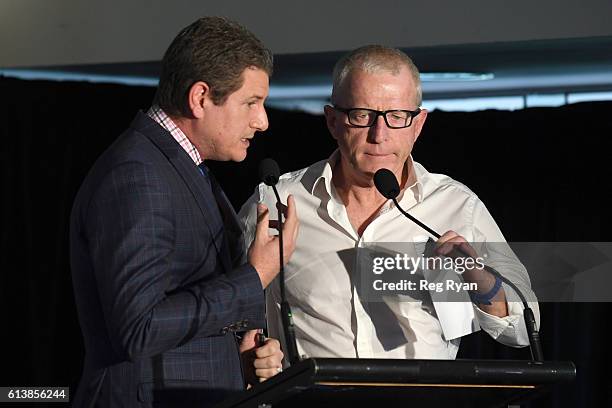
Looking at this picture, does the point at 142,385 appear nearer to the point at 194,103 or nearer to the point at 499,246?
the point at 194,103

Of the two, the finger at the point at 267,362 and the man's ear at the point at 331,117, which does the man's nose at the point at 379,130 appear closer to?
the man's ear at the point at 331,117

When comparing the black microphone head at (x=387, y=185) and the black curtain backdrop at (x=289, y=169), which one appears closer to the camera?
the black microphone head at (x=387, y=185)

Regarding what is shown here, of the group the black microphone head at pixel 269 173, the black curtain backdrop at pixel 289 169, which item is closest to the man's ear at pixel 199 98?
the black microphone head at pixel 269 173

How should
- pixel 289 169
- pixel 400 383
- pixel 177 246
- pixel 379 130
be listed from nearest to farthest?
pixel 400 383 → pixel 177 246 → pixel 379 130 → pixel 289 169

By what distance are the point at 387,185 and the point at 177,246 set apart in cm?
54

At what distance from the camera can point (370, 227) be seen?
2672 millimetres

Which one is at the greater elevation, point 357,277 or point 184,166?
point 184,166

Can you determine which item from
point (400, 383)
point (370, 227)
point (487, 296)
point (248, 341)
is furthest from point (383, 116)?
point (400, 383)

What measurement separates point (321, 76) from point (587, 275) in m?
1.41

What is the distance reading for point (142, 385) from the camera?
1.95 m

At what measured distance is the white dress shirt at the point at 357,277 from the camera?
2.60 metres

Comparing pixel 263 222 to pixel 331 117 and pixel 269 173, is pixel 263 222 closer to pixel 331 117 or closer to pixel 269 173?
pixel 269 173

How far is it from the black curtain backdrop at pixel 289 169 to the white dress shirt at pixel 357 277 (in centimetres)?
174

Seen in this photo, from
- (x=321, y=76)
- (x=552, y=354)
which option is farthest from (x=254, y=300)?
(x=552, y=354)
